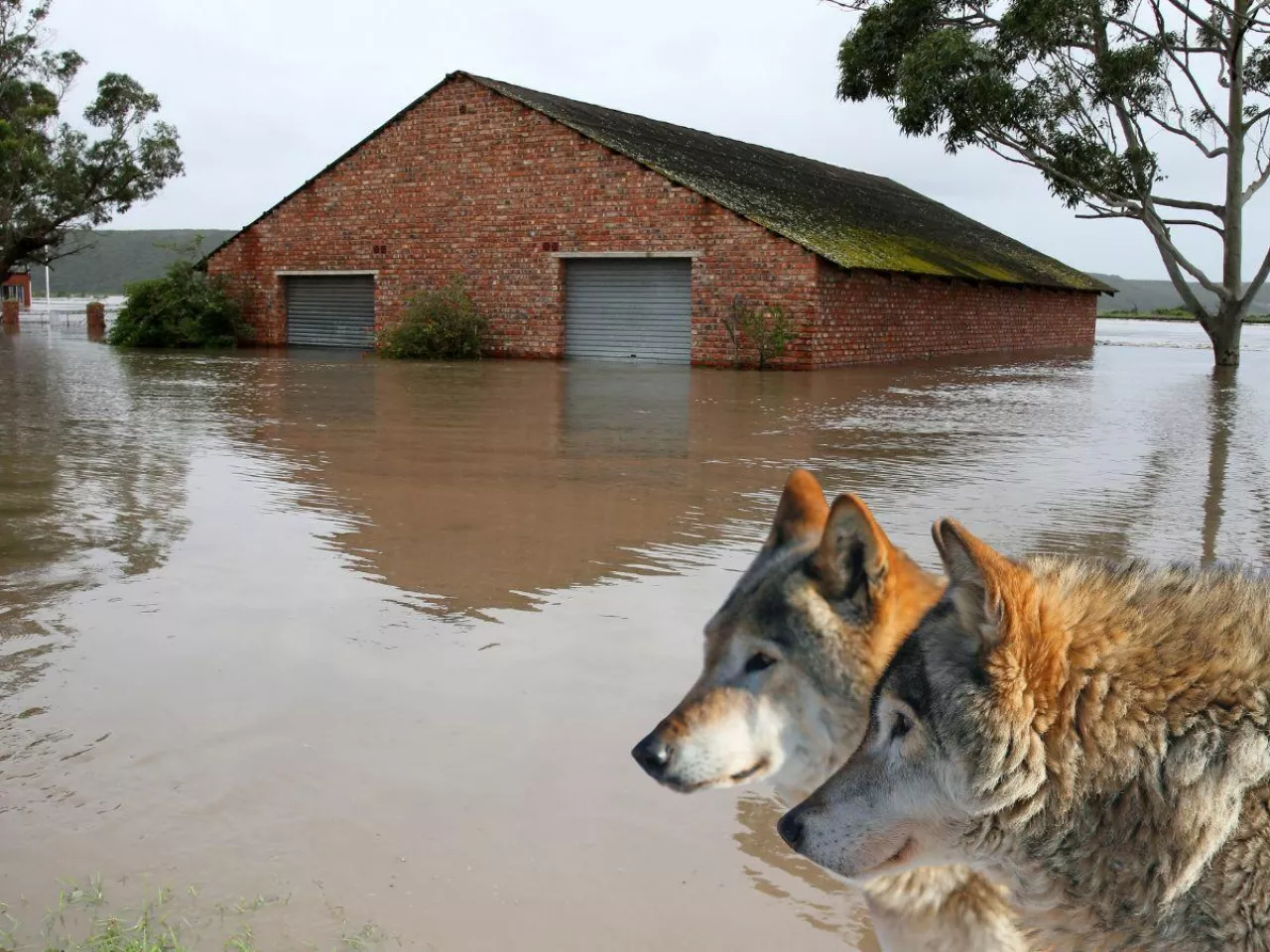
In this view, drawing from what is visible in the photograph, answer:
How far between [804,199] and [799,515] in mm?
27776

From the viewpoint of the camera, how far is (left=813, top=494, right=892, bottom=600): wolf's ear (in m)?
2.74

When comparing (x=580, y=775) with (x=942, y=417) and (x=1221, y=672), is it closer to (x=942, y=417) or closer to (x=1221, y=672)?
(x=1221, y=672)

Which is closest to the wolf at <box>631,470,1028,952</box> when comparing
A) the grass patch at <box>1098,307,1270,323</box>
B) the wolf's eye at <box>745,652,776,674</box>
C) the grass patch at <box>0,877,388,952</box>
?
the wolf's eye at <box>745,652,776,674</box>

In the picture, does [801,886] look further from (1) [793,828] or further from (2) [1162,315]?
(2) [1162,315]

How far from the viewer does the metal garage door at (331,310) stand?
30.7 m

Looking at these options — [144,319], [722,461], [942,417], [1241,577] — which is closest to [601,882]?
[1241,577]

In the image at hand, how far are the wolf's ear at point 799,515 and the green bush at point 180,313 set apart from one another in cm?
3036

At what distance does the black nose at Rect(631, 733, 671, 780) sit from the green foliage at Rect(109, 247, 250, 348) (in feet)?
101

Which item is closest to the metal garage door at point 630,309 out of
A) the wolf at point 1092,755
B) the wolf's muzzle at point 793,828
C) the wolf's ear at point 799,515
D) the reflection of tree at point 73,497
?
the reflection of tree at point 73,497

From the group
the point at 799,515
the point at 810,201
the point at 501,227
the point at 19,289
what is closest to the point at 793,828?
the point at 799,515

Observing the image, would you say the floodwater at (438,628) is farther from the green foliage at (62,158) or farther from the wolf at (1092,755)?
the green foliage at (62,158)

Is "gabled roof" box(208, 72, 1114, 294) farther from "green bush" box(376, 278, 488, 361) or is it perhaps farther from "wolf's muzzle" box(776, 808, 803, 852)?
"wolf's muzzle" box(776, 808, 803, 852)

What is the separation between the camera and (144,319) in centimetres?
3150

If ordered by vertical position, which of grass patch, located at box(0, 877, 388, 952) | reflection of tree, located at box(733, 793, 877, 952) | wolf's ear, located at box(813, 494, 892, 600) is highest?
wolf's ear, located at box(813, 494, 892, 600)
